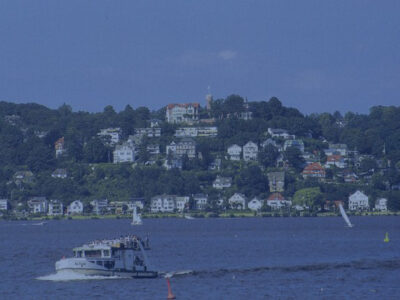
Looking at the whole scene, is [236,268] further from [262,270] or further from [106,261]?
[106,261]

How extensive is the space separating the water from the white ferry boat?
0.66 meters

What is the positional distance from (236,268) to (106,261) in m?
12.8

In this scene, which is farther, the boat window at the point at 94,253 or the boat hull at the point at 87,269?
the boat window at the point at 94,253

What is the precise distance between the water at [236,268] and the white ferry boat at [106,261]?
664mm

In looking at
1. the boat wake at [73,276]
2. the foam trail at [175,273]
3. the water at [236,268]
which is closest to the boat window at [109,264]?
the boat wake at [73,276]

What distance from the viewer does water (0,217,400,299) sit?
70.5 meters

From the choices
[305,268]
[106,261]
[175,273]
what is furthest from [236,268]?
[106,261]

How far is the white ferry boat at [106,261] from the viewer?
75375 millimetres

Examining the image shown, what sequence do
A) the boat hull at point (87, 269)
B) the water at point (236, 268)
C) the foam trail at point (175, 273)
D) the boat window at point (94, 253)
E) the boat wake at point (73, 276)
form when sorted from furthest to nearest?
the foam trail at point (175, 273) < the boat window at point (94, 253) < the boat wake at point (73, 276) < the boat hull at point (87, 269) < the water at point (236, 268)

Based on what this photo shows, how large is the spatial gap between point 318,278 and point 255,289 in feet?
22.1

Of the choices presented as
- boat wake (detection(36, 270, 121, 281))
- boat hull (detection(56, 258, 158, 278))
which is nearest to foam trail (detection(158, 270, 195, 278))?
boat hull (detection(56, 258, 158, 278))

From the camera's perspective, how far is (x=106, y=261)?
75812mm

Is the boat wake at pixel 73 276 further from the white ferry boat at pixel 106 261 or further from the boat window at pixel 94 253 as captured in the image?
the boat window at pixel 94 253

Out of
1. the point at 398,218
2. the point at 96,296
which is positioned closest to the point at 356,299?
the point at 96,296
